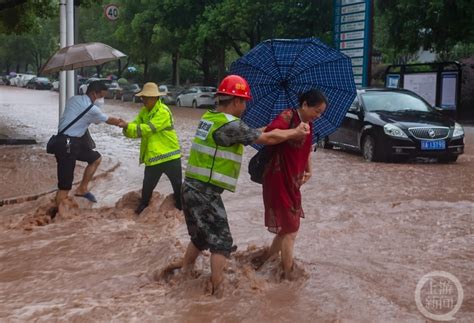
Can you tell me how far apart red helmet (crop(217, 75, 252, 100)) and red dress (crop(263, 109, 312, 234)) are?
351 millimetres

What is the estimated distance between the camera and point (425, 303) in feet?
16.1

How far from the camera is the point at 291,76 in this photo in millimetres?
5062

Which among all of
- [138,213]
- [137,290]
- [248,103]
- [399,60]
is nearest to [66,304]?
[137,290]

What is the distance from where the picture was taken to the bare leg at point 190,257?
16.9ft

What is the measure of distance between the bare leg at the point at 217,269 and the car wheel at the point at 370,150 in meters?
8.39

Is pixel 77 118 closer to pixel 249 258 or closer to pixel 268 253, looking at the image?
pixel 249 258

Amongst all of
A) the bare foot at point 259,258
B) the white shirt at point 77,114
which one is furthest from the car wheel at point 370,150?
the bare foot at point 259,258

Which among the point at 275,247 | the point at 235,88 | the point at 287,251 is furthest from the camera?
the point at 275,247

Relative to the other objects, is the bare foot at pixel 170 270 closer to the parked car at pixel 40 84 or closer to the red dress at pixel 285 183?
the red dress at pixel 285 183

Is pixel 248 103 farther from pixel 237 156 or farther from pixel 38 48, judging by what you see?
pixel 38 48

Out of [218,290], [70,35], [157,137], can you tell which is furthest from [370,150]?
[218,290]

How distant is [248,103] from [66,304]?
7.06 ft

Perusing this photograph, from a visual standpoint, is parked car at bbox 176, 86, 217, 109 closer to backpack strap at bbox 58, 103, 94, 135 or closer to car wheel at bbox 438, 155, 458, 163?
car wheel at bbox 438, 155, 458, 163

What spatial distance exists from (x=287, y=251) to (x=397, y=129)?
7917 mm
